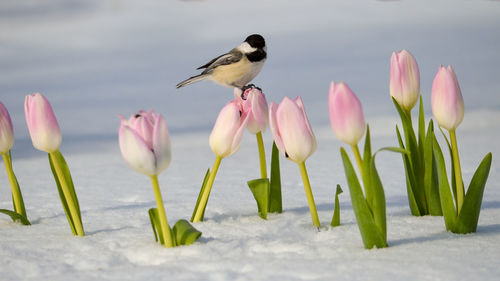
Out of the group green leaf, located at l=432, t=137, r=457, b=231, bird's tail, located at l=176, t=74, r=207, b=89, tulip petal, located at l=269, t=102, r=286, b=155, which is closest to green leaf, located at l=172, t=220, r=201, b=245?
tulip petal, located at l=269, t=102, r=286, b=155

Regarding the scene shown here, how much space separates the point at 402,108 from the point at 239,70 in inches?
47.3

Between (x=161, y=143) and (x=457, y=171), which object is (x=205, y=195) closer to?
(x=161, y=143)

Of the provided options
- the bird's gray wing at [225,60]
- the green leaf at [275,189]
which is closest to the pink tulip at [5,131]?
the green leaf at [275,189]

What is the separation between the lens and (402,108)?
2135mm

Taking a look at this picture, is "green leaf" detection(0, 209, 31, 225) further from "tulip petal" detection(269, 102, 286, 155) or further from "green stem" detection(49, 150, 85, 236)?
"tulip petal" detection(269, 102, 286, 155)

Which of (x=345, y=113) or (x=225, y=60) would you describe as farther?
(x=225, y=60)

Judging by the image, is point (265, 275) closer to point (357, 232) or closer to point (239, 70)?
point (357, 232)

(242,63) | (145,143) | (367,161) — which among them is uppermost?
(242,63)

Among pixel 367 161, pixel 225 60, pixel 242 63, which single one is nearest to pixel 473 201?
pixel 367 161

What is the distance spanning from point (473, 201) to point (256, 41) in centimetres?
161

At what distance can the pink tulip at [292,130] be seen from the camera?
5.98 feet

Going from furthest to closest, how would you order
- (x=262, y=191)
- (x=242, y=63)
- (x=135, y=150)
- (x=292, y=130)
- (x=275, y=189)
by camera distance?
(x=242, y=63) < (x=275, y=189) < (x=262, y=191) < (x=292, y=130) < (x=135, y=150)

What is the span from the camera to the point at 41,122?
1.99 meters

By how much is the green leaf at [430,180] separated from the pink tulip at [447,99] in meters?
0.20
